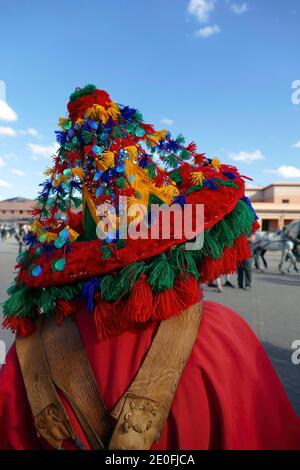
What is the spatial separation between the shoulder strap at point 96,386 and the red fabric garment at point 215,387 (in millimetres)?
41

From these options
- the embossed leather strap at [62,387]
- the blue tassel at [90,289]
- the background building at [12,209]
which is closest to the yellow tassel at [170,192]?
the blue tassel at [90,289]

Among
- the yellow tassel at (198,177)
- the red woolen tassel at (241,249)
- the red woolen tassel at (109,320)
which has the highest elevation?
the yellow tassel at (198,177)

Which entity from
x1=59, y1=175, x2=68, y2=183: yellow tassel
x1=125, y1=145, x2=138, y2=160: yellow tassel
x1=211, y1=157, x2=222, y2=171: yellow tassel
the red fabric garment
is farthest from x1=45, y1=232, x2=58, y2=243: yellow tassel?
x1=211, y1=157, x2=222, y2=171: yellow tassel

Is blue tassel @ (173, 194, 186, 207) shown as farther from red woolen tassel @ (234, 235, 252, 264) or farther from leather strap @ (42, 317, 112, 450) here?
leather strap @ (42, 317, 112, 450)

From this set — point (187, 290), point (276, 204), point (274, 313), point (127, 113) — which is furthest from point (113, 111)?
point (276, 204)

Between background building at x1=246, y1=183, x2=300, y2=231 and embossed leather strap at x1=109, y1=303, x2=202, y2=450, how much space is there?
43.8 m

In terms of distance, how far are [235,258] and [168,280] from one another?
11.6 inches

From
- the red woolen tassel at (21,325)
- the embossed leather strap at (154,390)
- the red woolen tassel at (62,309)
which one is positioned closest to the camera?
the embossed leather strap at (154,390)

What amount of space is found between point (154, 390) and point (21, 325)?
26.1 inches

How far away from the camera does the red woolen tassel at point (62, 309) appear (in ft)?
4.46

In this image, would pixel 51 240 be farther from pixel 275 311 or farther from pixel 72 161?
pixel 275 311

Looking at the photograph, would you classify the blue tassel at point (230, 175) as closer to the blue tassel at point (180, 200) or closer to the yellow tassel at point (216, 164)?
the yellow tassel at point (216, 164)

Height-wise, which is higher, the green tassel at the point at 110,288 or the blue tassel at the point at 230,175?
the blue tassel at the point at 230,175
